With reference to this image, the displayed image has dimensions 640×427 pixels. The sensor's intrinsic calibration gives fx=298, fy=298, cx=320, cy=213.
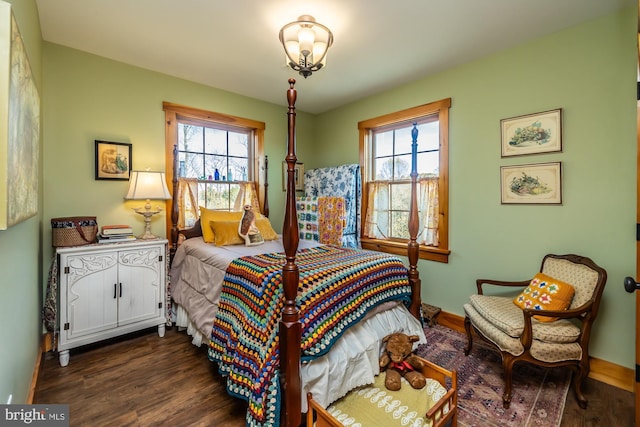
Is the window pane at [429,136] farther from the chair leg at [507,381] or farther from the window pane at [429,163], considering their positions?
the chair leg at [507,381]

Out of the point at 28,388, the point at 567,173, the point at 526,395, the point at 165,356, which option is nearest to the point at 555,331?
the point at 526,395

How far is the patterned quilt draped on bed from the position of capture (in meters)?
1.59

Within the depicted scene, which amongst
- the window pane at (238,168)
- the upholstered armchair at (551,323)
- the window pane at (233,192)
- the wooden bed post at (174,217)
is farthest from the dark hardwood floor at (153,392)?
the window pane at (238,168)

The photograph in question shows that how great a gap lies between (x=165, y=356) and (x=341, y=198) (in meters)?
2.45

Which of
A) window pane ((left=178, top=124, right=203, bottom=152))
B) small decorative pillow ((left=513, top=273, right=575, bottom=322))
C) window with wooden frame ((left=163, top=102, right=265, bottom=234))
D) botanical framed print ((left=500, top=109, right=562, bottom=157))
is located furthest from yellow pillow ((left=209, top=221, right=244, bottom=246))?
botanical framed print ((left=500, top=109, right=562, bottom=157))

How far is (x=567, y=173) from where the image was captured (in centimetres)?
237

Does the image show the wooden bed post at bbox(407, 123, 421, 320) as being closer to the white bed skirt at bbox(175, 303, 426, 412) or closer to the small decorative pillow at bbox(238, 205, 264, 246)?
the white bed skirt at bbox(175, 303, 426, 412)

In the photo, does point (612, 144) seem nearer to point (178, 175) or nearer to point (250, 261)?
point (250, 261)

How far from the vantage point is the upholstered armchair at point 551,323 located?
6.21ft

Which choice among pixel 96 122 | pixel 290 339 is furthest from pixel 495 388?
pixel 96 122

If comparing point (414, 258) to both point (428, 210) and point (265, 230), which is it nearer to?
point (428, 210)

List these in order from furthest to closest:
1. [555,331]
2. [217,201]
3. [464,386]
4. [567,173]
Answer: [217,201]
[567,173]
[464,386]
[555,331]

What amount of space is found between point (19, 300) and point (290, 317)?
4.62ft

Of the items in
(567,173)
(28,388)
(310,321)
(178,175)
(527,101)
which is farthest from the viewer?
(178,175)
